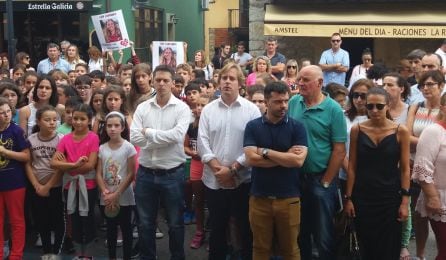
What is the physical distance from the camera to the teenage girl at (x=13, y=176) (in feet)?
18.5

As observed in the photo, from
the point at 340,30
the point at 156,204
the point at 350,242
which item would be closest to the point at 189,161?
the point at 156,204

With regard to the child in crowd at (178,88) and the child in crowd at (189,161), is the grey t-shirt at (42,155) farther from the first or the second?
the child in crowd at (178,88)

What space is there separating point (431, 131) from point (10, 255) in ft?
12.7

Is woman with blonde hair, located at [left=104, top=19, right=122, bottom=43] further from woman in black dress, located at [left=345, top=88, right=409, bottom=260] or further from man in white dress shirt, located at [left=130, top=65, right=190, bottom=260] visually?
woman in black dress, located at [left=345, top=88, right=409, bottom=260]

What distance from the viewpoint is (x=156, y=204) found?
5.58 metres

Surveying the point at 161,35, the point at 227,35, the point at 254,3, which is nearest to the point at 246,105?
the point at 254,3

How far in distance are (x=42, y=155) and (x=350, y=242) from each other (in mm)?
2951

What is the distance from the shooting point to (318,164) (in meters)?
5.11

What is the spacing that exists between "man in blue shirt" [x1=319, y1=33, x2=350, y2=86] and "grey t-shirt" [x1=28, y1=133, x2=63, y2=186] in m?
6.38

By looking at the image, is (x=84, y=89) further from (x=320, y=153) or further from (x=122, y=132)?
(x=320, y=153)

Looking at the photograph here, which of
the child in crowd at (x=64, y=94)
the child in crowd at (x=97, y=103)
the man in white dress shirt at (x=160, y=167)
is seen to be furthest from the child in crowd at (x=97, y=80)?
the man in white dress shirt at (x=160, y=167)

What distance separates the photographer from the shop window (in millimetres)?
19048

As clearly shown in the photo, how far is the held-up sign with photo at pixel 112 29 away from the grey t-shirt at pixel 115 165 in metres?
4.83

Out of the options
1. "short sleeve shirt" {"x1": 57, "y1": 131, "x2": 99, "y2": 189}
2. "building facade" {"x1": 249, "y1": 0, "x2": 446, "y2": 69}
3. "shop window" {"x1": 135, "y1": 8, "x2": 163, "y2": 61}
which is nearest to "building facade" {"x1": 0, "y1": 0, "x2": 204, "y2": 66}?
"shop window" {"x1": 135, "y1": 8, "x2": 163, "y2": 61}
